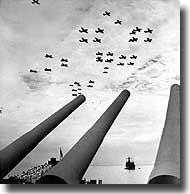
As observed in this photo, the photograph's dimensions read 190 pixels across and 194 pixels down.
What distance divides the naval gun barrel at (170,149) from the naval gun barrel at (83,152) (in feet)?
1.00

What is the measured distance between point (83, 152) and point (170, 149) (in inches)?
21.1

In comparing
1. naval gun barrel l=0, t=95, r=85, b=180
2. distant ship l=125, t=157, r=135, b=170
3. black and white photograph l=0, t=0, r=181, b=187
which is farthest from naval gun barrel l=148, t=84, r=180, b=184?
naval gun barrel l=0, t=95, r=85, b=180

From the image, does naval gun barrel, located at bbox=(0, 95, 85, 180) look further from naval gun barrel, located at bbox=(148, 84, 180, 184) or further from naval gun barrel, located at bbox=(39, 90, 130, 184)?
naval gun barrel, located at bbox=(148, 84, 180, 184)

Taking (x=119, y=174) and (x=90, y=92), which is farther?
(x=90, y=92)

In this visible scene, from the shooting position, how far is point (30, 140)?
2.51 m

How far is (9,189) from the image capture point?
2.49 meters

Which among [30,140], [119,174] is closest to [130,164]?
[119,174]

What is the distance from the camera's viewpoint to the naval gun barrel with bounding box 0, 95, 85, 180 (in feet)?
8.00

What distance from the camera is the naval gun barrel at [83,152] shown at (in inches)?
94.1

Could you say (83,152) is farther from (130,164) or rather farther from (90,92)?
(90,92)

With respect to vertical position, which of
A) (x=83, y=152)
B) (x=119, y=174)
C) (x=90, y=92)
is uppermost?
(x=90, y=92)

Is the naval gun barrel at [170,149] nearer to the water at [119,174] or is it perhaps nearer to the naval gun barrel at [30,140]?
the water at [119,174]

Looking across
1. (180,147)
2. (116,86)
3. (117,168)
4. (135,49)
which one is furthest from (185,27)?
(117,168)

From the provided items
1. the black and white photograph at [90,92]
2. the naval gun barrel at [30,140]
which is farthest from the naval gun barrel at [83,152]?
the naval gun barrel at [30,140]
